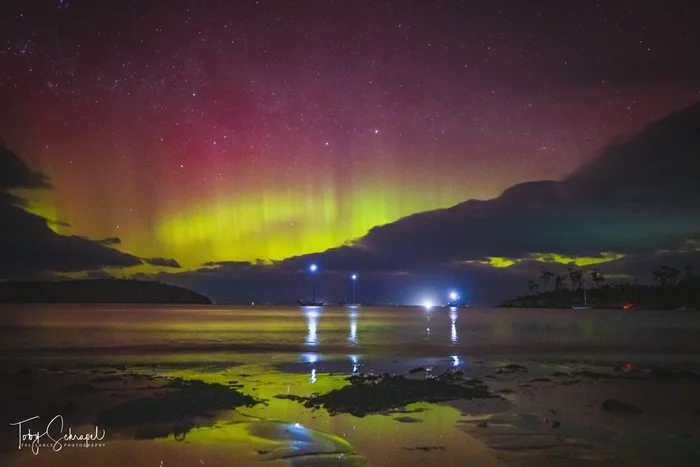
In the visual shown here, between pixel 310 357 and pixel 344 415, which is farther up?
pixel 344 415

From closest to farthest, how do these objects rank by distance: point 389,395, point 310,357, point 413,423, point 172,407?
1. point 413,423
2. point 172,407
3. point 389,395
4. point 310,357

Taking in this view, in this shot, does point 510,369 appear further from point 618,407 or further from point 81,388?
point 81,388

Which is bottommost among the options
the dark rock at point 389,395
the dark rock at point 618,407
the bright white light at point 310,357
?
the dark rock at point 618,407

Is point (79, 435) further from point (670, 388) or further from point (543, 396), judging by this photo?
point (670, 388)

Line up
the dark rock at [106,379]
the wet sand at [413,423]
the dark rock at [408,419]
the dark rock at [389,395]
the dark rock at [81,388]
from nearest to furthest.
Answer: the wet sand at [413,423] → the dark rock at [408,419] → the dark rock at [389,395] → the dark rock at [81,388] → the dark rock at [106,379]

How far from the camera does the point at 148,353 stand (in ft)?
160

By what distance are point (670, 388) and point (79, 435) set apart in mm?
25214

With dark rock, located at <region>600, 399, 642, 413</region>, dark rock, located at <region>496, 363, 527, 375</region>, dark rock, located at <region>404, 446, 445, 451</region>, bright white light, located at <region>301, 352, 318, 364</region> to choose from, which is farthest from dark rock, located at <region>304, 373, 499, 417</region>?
bright white light, located at <region>301, 352, 318, 364</region>

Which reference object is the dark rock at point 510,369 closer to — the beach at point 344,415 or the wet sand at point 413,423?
the beach at point 344,415

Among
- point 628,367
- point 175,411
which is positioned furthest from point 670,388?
point 175,411

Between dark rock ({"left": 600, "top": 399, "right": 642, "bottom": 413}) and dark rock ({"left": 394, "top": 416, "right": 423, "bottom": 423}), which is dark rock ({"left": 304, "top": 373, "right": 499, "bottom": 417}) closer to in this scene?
dark rock ({"left": 394, "top": 416, "right": 423, "bottom": 423})

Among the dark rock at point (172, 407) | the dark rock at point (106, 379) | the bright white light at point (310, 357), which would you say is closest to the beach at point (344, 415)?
the dark rock at point (172, 407)

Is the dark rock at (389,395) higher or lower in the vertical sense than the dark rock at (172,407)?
lower

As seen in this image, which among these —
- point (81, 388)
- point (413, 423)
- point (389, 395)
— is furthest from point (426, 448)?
point (81, 388)
